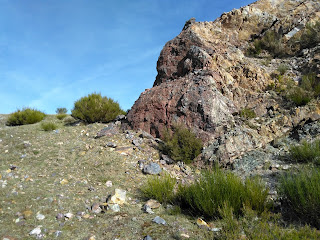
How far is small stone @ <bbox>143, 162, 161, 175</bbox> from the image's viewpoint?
18.4 ft

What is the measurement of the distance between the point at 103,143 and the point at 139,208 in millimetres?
3488

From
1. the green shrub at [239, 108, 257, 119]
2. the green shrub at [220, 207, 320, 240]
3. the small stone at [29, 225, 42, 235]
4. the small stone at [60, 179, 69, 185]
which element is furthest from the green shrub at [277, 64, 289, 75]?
the small stone at [29, 225, 42, 235]

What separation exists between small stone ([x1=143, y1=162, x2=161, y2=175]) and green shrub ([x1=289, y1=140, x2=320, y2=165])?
3.49m

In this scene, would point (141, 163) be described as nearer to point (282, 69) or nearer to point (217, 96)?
point (217, 96)

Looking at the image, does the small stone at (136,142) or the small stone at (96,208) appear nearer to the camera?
the small stone at (96,208)

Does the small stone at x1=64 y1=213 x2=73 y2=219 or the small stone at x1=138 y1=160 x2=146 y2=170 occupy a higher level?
the small stone at x1=138 y1=160 x2=146 y2=170

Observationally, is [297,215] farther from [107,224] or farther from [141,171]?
[141,171]

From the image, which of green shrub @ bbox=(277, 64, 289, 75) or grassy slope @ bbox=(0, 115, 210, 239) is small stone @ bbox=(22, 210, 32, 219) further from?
green shrub @ bbox=(277, 64, 289, 75)

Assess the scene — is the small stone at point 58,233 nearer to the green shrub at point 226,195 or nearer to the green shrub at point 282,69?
the green shrub at point 226,195


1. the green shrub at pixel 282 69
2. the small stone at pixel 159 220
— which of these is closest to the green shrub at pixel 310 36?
the green shrub at pixel 282 69

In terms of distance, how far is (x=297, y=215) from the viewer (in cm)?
A: 337

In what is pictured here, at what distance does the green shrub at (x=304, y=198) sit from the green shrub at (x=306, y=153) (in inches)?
86.7

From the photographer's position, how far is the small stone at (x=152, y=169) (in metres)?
5.62

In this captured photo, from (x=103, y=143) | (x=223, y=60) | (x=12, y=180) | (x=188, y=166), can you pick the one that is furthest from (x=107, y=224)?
(x=223, y=60)
